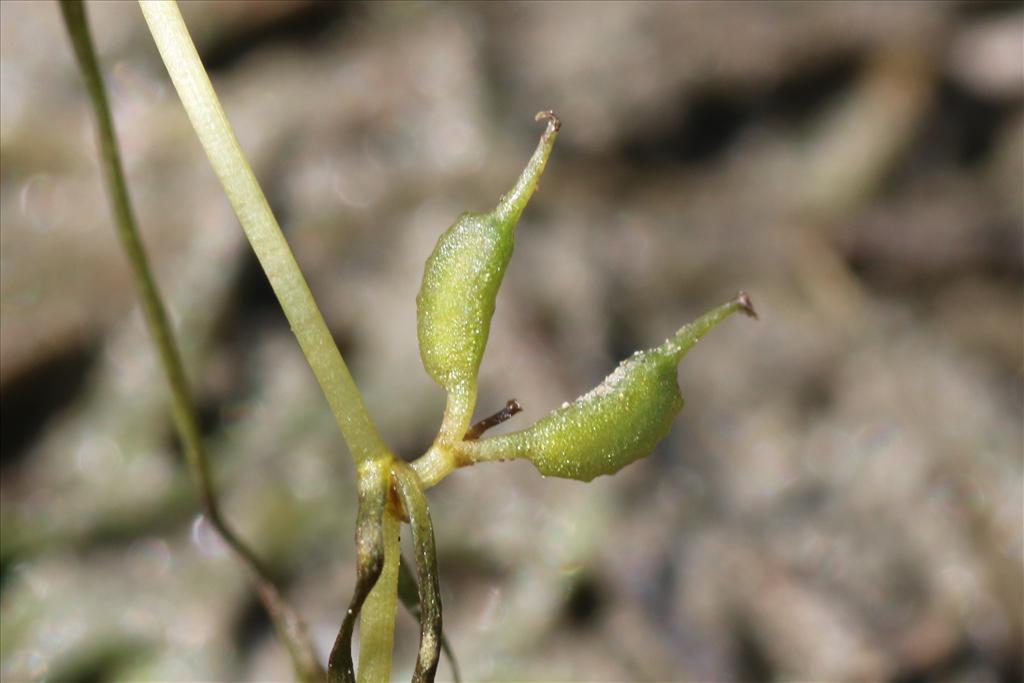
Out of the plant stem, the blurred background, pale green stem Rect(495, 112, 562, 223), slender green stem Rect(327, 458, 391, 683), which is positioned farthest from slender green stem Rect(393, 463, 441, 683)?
the blurred background

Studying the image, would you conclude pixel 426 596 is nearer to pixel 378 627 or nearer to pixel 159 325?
pixel 378 627

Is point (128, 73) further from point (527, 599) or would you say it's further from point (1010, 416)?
point (1010, 416)

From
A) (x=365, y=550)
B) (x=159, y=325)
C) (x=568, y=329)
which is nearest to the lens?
(x=365, y=550)

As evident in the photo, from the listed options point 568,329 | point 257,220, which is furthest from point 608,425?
point 568,329

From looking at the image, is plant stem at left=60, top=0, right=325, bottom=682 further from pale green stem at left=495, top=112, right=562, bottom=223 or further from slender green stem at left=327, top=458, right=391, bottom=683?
pale green stem at left=495, top=112, right=562, bottom=223

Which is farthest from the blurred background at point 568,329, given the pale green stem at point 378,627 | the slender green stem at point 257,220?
the slender green stem at point 257,220
